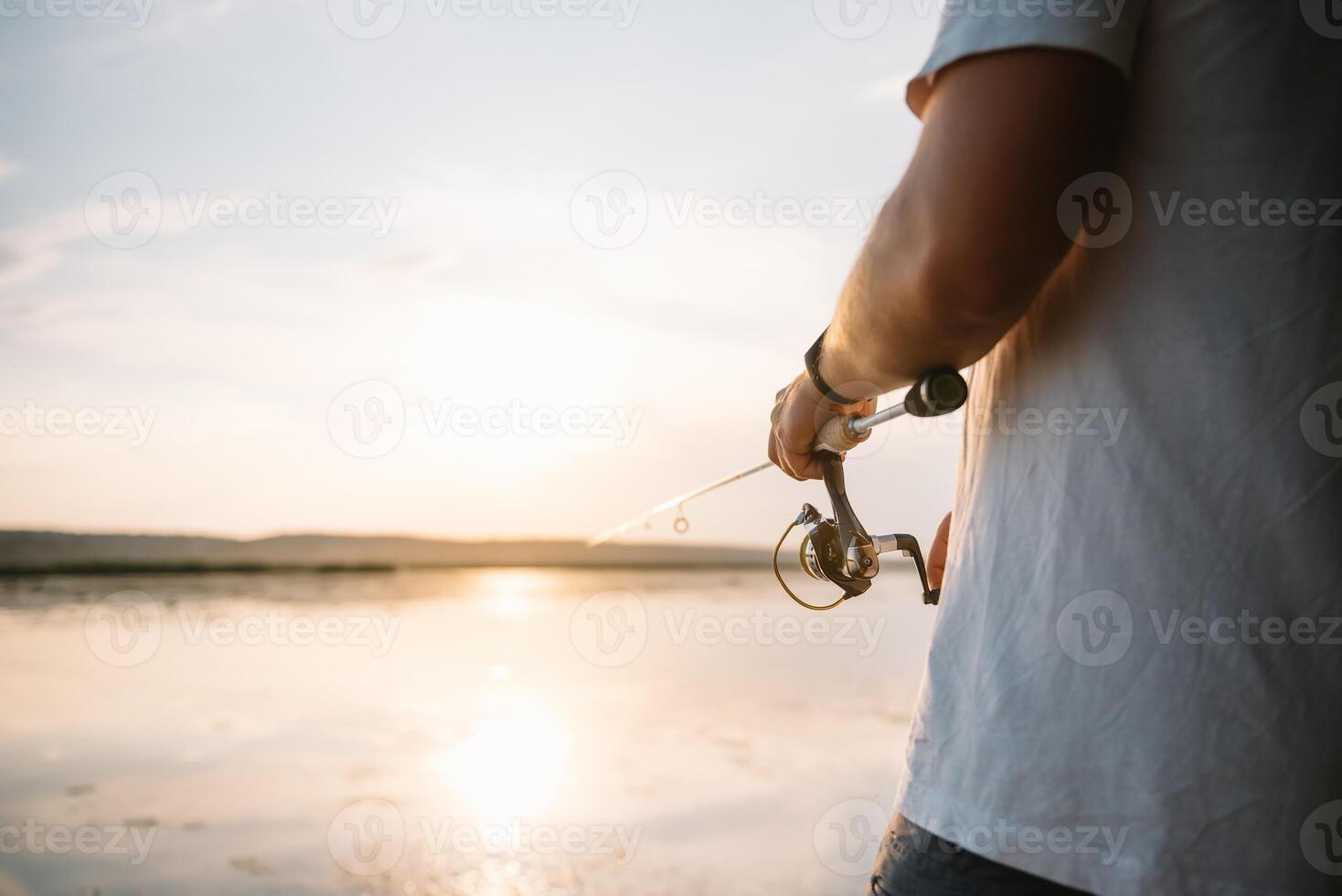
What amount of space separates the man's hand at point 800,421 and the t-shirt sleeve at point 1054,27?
21.9 inches

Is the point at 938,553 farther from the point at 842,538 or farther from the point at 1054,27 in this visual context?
the point at 1054,27

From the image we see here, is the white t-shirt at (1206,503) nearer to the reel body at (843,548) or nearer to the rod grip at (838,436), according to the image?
the rod grip at (838,436)

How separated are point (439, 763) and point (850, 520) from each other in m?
5.75

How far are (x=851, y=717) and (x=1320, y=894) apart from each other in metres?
7.67

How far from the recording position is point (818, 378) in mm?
1285

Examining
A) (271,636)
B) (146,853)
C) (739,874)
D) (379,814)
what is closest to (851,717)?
(739,874)

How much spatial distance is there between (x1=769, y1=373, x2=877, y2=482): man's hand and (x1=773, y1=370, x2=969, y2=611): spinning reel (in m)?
0.02

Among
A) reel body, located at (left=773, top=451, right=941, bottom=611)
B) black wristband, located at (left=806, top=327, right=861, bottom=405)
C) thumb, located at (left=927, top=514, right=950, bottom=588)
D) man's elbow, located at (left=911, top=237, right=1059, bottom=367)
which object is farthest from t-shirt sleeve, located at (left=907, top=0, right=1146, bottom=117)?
thumb, located at (left=927, top=514, right=950, bottom=588)

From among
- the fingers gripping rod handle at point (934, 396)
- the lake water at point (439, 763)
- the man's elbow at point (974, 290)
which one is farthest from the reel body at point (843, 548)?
the lake water at point (439, 763)

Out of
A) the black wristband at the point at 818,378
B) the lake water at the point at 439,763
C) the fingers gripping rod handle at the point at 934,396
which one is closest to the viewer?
the fingers gripping rod handle at the point at 934,396

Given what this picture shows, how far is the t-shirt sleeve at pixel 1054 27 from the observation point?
83cm

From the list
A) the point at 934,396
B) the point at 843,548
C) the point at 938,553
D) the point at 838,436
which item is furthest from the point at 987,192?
the point at 843,548

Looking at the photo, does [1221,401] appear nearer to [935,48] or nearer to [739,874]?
[935,48]

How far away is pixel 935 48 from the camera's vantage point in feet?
2.96
